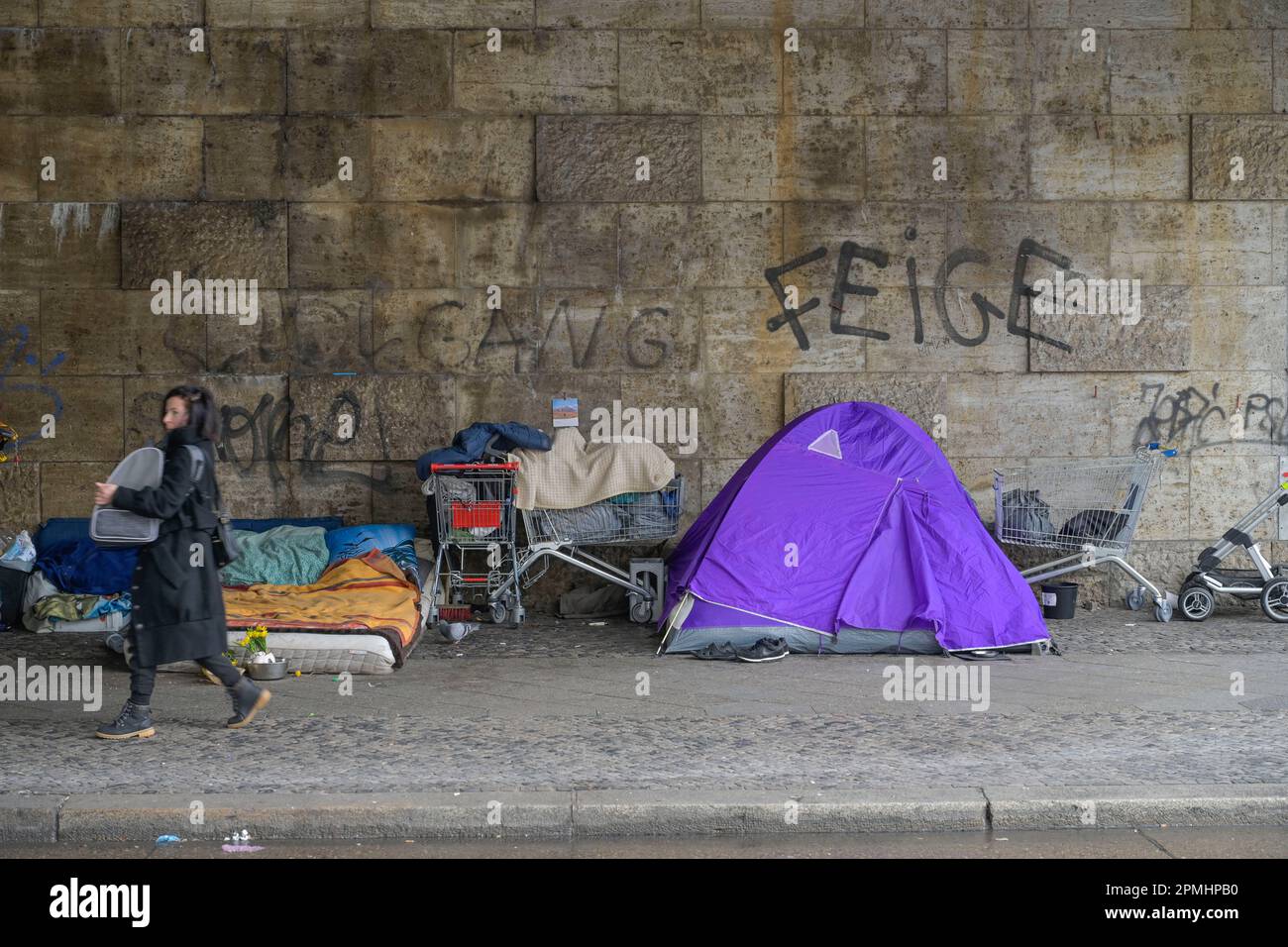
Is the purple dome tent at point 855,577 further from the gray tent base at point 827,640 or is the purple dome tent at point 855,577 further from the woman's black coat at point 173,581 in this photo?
the woman's black coat at point 173,581

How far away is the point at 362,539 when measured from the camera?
32.6 feet

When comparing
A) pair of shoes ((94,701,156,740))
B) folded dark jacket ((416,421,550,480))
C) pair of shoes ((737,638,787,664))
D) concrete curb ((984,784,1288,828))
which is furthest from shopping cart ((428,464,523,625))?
concrete curb ((984,784,1288,828))

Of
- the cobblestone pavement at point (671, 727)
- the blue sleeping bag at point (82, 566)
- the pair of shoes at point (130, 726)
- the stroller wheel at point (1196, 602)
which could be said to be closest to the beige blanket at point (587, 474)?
the cobblestone pavement at point (671, 727)

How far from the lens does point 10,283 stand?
408 inches

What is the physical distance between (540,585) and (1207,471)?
560cm

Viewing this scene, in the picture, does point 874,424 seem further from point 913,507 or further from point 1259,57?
point 1259,57

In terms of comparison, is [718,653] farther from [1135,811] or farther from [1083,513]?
[1135,811]

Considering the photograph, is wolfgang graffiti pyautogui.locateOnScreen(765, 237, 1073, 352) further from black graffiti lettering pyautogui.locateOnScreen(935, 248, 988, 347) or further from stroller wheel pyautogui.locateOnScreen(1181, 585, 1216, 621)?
stroller wheel pyautogui.locateOnScreen(1181, 585, 1216, 621)

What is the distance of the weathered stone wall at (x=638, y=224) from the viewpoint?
408 inches

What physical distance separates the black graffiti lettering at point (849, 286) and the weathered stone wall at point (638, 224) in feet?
0.12

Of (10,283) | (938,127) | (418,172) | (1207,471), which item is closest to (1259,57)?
(938,127)

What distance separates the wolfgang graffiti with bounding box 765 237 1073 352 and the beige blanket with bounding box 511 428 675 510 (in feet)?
5.79

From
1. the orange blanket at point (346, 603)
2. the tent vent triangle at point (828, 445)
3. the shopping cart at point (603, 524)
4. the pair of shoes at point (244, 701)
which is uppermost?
the tent vent triangle at point (828, 445)

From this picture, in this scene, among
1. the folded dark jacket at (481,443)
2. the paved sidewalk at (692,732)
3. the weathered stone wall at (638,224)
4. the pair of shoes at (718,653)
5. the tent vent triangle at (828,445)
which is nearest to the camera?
the paved sidewalk at (692,732)
